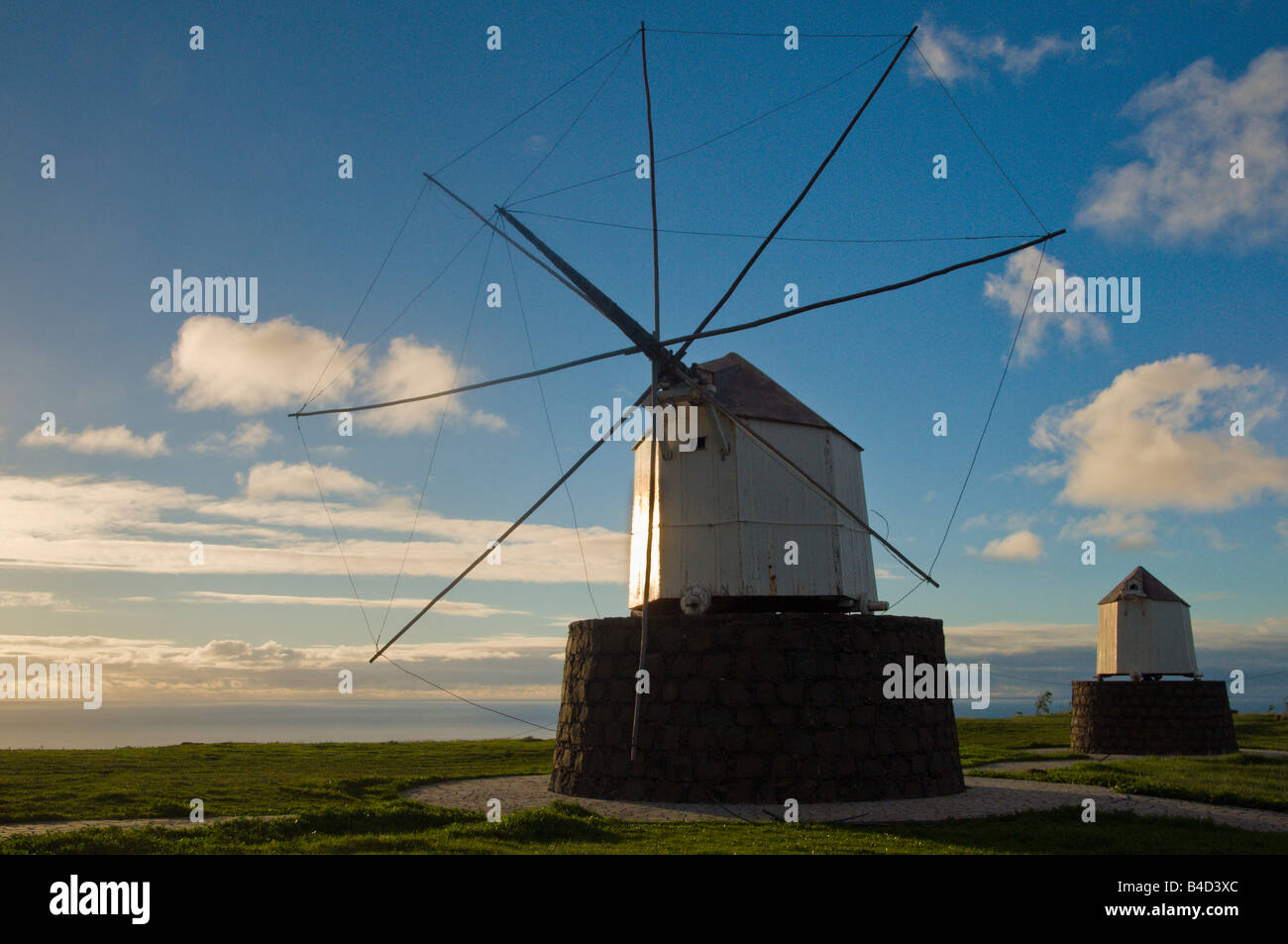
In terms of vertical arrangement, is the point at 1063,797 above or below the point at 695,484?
below

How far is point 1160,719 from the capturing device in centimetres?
2909

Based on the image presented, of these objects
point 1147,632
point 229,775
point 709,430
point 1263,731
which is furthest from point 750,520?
point 1263,731

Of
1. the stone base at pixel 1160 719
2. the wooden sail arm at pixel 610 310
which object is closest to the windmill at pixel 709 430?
the wooden sail arm at pixel 610 310

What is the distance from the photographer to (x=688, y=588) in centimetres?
1725

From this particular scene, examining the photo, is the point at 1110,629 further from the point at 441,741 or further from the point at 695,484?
the point at 441,741

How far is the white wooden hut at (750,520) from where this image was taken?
56.4 ft

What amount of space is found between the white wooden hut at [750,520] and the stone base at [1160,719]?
52.4ft

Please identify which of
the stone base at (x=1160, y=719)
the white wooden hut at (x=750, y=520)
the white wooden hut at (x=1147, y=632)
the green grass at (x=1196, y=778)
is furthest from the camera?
the white wooden hut at (x=1147, y=632)

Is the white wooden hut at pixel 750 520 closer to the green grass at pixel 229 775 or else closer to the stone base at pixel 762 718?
the stone base at pixel 762 718

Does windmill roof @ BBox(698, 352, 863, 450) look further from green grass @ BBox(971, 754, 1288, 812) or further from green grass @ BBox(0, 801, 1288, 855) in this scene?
green grass @ BBox(971, 754, 1288, 812)

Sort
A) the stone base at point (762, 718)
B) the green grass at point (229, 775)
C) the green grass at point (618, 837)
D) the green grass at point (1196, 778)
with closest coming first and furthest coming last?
1. the green grass at point (618, 837)
2. the green grass at point (229, 775)
3. the stone base at point (762, 718)
4. the green grass at point (1196, 778)

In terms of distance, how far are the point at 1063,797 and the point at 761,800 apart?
210 inches
